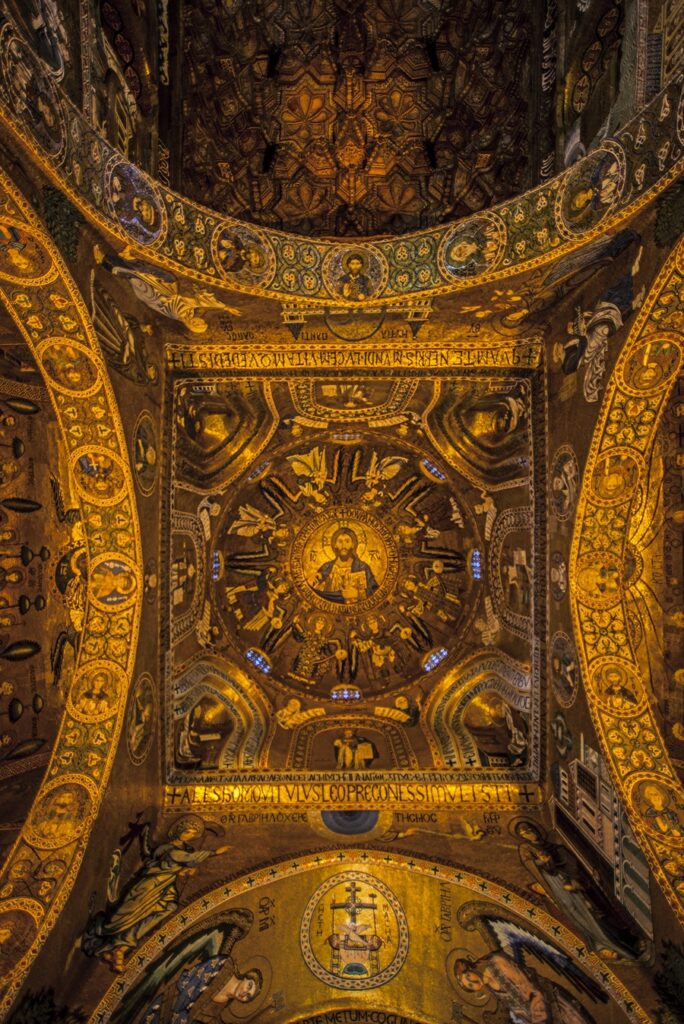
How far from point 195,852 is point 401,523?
17.8 ft

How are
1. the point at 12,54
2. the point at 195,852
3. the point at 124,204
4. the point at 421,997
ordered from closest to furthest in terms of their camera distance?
the point at 12,54 → the point at 124,204 → the point at 421,997 → the point at 195,852

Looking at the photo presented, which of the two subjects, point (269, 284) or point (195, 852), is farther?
point (195, 852)

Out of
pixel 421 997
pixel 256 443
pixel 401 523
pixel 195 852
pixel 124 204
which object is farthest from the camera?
pixel 401 523

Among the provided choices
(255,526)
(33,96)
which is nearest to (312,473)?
(255,526)

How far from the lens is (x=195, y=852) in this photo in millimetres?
7551

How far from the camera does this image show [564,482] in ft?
24.3

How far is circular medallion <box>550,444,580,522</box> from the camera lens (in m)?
7.20

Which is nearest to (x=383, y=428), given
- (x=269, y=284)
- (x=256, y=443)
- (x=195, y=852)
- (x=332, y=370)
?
(x=332, y=370)

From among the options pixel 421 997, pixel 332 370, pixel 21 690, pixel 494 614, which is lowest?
pixel 421 997

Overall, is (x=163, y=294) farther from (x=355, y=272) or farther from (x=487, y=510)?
(x=487, y=510)

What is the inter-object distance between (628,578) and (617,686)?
1.32m

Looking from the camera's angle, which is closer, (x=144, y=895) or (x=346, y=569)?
(x=144, y=895)

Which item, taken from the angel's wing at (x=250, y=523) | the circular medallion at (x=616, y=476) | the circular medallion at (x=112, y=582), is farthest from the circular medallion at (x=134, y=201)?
the circular medallion at (x=616, y=476)

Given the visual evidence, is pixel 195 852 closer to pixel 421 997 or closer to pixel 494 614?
pixel 421 997
